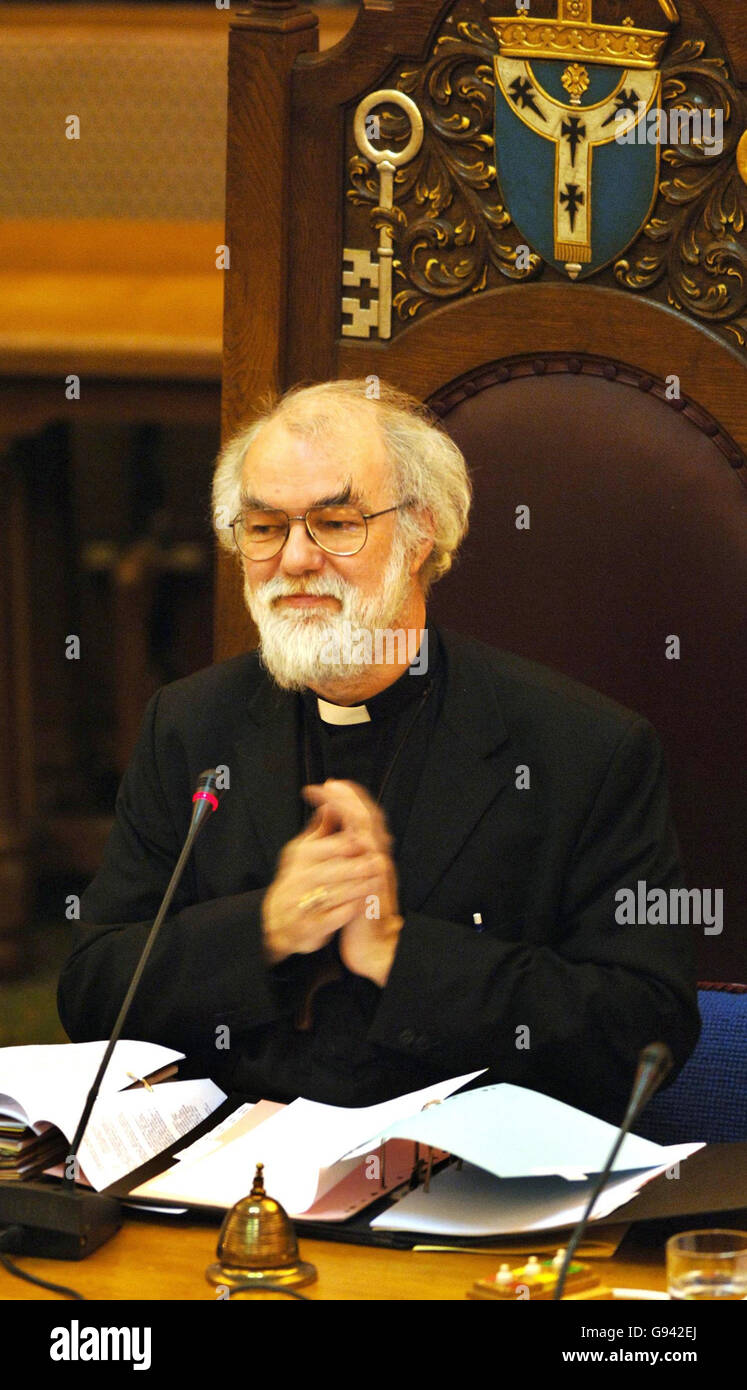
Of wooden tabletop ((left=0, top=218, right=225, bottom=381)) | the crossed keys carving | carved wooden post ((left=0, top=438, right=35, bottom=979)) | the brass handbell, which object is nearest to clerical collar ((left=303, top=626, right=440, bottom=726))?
the crossed keys carving

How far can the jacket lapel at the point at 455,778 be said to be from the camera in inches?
90.2

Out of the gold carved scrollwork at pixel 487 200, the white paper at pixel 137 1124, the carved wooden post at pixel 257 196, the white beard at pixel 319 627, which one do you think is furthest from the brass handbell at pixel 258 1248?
the gold carved scrollwork at pixel 487 200

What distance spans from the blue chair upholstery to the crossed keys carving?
1107 millimetres

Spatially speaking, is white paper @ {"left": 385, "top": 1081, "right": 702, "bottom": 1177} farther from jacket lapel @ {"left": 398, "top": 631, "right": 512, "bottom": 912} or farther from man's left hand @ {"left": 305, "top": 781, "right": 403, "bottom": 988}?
jacket lapel @ {"left": 398, "top": 631, "right": 512, "bottom": 912}

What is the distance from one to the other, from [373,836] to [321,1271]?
0.55m

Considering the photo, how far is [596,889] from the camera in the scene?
7.38 ft

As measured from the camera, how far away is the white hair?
7.86ft

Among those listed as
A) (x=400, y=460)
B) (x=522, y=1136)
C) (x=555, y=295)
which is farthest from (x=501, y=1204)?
(x=555, y=295)

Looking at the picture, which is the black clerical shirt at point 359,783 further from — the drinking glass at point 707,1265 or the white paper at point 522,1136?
the drinking glass at point 707,1265

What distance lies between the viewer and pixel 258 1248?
1.59 meters

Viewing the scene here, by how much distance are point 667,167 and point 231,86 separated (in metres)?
0.63

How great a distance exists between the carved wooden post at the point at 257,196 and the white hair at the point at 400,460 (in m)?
0.23

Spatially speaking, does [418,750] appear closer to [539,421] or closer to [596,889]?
[596,889]
